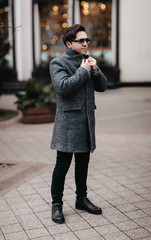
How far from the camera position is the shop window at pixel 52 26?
18391 mm

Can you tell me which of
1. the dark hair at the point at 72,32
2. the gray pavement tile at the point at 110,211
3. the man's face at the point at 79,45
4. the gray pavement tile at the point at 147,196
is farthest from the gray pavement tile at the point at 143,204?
the dark hair at the point at 72,32

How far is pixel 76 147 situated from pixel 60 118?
340 millimetres

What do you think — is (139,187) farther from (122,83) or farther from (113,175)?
(122,83)

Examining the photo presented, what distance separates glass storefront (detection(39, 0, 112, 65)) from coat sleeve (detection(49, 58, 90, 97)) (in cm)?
1405

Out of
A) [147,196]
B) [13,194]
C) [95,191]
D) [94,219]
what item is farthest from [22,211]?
[147,196]

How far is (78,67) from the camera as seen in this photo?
4.12 meters

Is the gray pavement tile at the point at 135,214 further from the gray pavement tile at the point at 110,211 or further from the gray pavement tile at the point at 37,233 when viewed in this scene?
the gray pavement tile at the point at 37,233

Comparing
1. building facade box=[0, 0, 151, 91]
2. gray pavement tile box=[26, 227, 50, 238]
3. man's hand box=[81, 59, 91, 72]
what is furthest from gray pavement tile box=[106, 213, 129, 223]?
building facade box=[0, 0, 151, 91]

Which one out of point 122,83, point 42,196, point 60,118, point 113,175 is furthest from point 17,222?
point 122,83

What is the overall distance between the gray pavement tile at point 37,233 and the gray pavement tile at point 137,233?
2.59 feet

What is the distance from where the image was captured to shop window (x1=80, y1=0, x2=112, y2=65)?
18.1 meters

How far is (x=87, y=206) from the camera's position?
4352 mm

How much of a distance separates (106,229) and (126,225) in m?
0.22

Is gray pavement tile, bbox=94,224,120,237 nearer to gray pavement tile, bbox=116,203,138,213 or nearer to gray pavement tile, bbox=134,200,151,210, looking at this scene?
gray pavement tile, bbox=116,203,138,213
